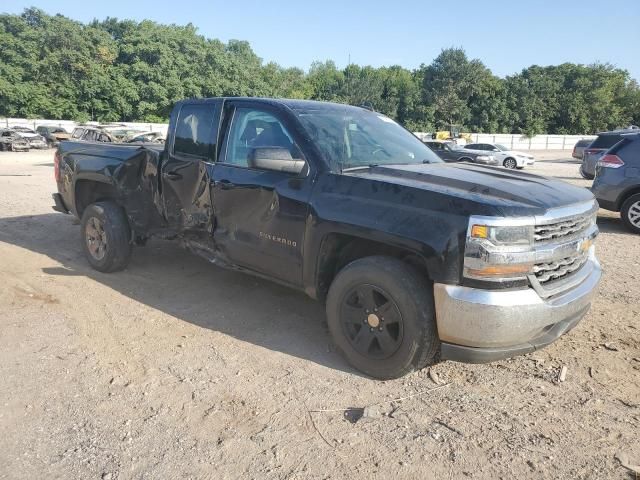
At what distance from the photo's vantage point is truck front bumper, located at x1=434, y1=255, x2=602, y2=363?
303cm

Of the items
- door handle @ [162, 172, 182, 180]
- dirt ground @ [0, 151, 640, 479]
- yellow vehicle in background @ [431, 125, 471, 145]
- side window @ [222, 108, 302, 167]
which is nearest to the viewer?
dirt ground @ [0, 151, 640, 479]

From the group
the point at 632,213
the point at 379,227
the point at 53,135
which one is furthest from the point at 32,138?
the point at 379,227

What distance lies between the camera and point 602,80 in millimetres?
74625

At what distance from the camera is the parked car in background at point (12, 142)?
31.6 meters

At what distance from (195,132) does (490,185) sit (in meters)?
2.83

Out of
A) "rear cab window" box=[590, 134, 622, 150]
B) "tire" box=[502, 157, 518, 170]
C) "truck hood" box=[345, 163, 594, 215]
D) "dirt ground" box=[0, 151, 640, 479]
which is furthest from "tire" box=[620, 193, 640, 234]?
A: "tire" box=[502, 157, 518, 170]

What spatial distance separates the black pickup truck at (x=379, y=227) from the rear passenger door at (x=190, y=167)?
0.02 meters

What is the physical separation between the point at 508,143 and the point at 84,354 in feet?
218

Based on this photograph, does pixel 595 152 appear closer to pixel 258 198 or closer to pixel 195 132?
pixel 195 132

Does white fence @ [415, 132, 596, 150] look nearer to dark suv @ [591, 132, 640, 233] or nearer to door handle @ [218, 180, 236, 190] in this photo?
dark suv @ [591, 132, 640, 233]

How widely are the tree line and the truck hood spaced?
4996cm

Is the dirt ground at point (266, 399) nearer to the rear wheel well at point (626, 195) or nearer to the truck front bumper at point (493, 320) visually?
the truck front bumper at point (493, 320)

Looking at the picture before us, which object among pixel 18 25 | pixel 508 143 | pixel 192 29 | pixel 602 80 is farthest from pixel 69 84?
pixel 602 80

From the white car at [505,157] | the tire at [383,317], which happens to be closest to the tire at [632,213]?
the tire at [383,317]
